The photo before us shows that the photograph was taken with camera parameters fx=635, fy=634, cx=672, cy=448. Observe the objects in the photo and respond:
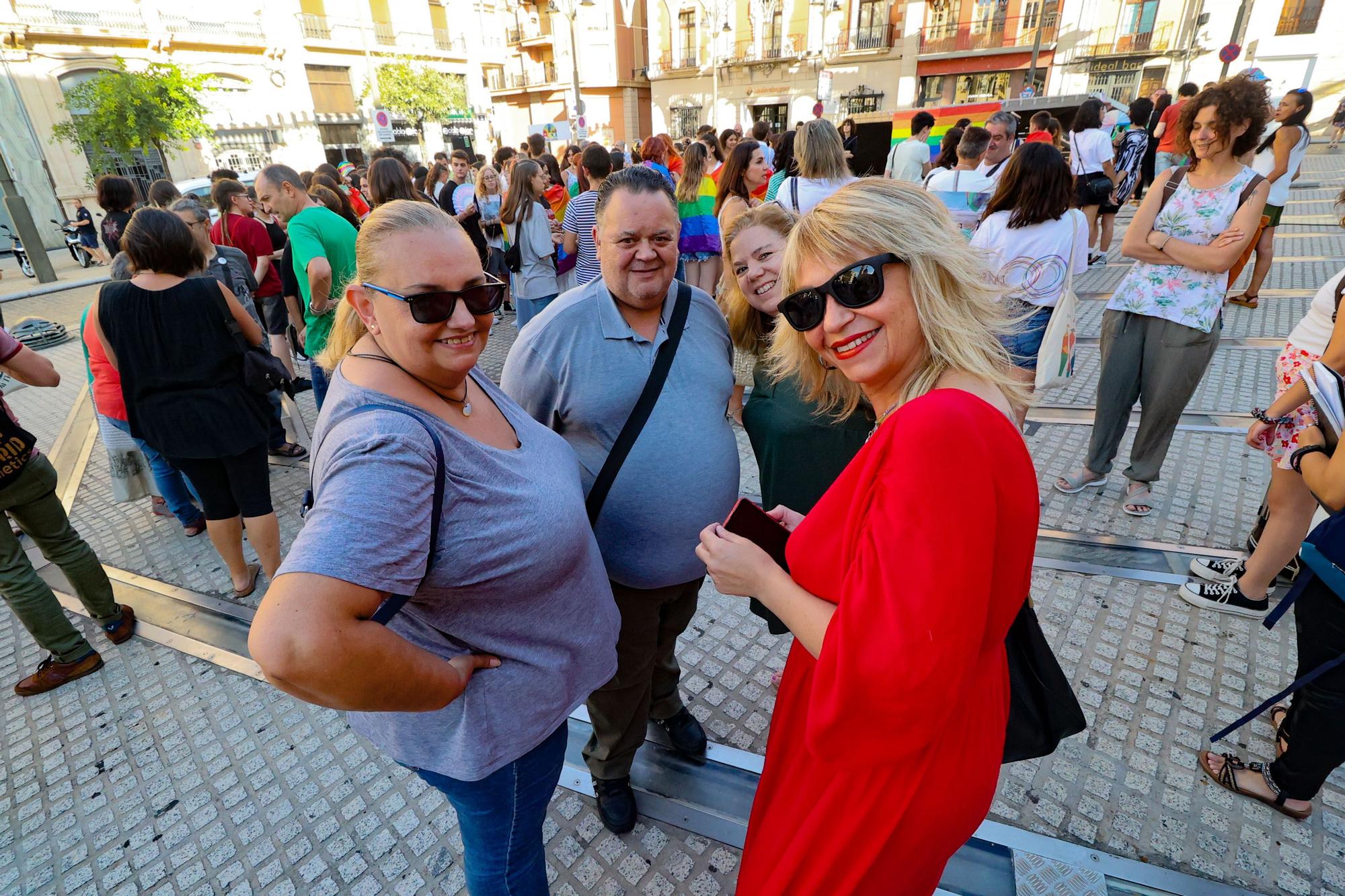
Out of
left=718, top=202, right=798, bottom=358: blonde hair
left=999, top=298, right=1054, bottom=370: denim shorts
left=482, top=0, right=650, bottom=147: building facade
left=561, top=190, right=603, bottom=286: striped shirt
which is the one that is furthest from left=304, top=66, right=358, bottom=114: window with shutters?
left=718, top=202, right=798, bottom=358: blonde hair

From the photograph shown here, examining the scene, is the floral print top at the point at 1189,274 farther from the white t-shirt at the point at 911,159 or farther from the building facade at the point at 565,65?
the building facade at the point at 565,65

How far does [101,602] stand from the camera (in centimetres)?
317

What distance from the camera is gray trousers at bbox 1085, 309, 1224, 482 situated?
11.4 ft

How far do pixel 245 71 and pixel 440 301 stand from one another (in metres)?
37.0

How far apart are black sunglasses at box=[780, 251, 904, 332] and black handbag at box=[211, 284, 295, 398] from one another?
2923 mm

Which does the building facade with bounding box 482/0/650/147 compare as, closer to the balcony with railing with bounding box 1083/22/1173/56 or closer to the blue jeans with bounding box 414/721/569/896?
the balcony with railing with bounding box 1083/22/1173/56

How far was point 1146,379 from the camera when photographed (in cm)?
368

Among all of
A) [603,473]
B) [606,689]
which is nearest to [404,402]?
[603,473]

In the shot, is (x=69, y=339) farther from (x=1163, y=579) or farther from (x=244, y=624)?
(x=1163, y=579)

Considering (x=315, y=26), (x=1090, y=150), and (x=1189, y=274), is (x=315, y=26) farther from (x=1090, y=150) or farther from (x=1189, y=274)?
(x=1189, y=274)

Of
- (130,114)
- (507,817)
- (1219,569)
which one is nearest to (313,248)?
(507,817)

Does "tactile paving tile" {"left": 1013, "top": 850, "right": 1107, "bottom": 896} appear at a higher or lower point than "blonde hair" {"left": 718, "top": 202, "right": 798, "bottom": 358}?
lower

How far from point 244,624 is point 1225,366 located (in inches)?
308

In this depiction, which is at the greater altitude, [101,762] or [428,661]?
[428,661]
